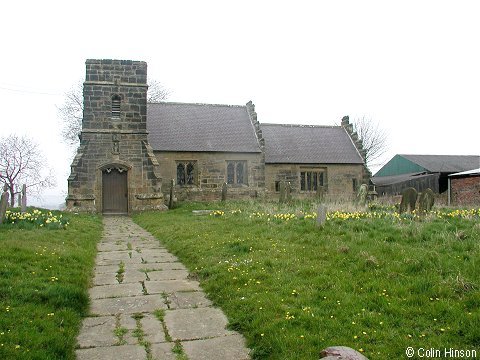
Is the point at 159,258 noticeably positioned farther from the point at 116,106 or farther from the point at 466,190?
the point at 466,190

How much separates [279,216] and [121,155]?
13206 mm

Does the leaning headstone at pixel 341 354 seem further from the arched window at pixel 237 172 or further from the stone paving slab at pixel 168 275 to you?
the arched window at pixel 237 172

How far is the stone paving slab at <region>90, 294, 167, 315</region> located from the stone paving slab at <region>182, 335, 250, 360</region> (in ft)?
4.50

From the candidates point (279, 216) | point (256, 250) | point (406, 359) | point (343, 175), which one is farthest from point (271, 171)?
point (406, 359)

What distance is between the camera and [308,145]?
3350cm

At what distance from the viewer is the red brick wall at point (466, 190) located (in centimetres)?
2680

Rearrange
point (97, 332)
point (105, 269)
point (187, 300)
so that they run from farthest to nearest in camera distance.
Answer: point (105, 269), point (187, 300), point (97, 332)

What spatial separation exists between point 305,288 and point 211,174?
22892 mm

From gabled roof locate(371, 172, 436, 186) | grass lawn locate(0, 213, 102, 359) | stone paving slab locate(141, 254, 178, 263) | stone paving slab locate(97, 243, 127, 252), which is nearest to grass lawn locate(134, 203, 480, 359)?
stone paving slab locate(141, 254, 178, 263)

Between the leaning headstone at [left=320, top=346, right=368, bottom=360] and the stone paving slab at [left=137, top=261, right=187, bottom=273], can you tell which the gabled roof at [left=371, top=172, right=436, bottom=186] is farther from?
the leaning headstone at [left=320, top=346, right=368, bottom=360]

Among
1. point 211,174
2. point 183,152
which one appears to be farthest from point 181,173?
point 211,174

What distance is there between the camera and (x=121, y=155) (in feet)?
77.9

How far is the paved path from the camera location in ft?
15.0

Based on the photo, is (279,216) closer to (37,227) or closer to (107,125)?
(37,227)
